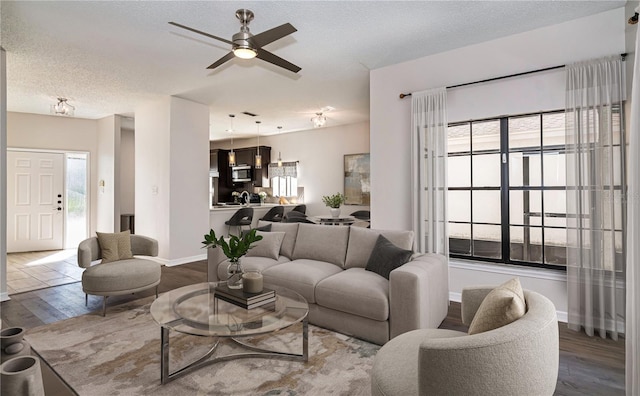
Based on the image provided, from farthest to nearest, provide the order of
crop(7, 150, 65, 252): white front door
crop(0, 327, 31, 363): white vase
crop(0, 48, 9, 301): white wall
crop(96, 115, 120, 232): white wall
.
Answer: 1. crop(96, 115, 120, 232): white wall
2. crop(7, 150, 65, 252): white front door
3. crop(0, 48, 9, 301): white wall
4. crop(0, 327, 31, 363): white vase

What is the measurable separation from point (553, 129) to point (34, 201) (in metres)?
9.18

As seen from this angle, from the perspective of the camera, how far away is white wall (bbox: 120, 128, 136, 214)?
7.84 m

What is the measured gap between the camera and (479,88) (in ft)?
12.0

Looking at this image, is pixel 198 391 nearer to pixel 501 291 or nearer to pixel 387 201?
pixel 501 291

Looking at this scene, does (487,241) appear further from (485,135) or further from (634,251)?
(634,251)

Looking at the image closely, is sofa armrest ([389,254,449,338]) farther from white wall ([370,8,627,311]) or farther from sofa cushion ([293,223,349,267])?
white wall ([370,8,627,311])

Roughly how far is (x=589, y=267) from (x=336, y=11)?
129 inches

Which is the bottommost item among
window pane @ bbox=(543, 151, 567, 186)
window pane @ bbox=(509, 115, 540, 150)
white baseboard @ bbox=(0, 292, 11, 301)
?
white baseboard @ bbox=(0, 292, 11, 301)

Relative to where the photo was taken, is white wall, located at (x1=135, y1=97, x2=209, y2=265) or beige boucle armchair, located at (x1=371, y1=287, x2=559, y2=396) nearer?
beige boucle armchair, located at (x1=371, y1=287, x2=559, y2=396)

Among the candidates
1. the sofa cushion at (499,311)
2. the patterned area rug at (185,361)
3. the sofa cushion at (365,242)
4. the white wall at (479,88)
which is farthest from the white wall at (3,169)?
the sofa cushion at (499,311)

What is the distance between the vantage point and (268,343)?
8.73 feet

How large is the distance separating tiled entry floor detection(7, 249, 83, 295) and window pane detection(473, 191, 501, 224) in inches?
215

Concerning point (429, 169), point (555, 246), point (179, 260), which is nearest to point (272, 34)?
point (429, 169)

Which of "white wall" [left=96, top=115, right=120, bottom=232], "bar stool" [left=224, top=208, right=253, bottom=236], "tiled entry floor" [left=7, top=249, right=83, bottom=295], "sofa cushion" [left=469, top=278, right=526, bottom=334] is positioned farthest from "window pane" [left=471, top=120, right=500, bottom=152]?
"white wall" [left=96, top=115, right=120, bottom=232]
